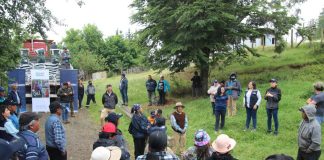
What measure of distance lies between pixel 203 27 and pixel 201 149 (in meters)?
15.9

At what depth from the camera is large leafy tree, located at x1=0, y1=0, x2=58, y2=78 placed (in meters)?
10.4

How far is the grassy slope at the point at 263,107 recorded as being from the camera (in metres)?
12.0

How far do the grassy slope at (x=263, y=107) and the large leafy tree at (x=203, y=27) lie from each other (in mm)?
2536

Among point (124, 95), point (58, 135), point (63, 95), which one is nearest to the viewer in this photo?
point (58, 135)

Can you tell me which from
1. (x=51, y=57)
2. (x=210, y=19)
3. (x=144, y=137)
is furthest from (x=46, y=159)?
(x=51, y=57)

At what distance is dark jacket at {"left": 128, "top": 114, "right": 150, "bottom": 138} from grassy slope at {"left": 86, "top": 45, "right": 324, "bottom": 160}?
3.11m

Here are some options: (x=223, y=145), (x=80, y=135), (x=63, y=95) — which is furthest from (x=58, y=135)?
(x=63, y=95)

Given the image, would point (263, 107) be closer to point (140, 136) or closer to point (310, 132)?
point (140, 136)

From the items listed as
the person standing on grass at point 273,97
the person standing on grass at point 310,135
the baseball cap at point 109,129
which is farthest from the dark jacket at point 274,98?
the baseball cap at point 109,129

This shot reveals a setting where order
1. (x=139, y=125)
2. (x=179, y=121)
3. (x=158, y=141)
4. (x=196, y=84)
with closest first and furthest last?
(x=158, y=141), (x=139, y=125), (x=179, y=121), (x=196, y=84)

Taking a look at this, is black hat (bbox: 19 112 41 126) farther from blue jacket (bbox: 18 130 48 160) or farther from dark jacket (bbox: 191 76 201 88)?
dark jacket (bbox: 191 76 201 88)

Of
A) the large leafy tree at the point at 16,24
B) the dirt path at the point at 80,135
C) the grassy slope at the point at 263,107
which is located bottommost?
the dirt path at the point at 80,135

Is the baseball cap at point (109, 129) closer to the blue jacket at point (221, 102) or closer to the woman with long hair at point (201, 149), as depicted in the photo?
the woman with long hair at point (201, 149)

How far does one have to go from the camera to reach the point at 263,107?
16.8m
